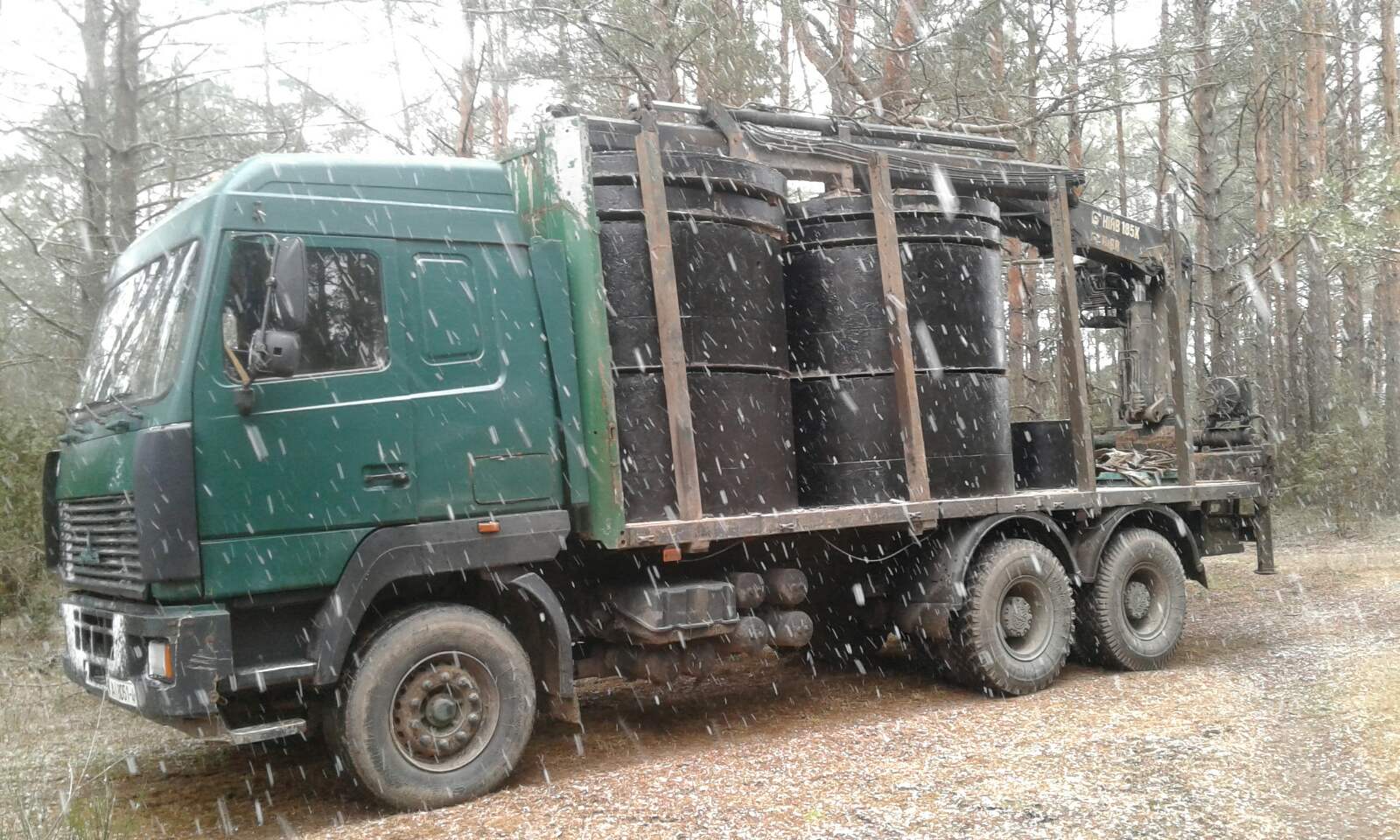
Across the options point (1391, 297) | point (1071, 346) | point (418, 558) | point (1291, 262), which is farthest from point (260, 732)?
point (1291, 262)

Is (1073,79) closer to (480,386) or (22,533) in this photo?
(480,386)

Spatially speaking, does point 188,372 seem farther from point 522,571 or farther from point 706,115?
point 706,115

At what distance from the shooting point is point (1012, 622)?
24.1 feet

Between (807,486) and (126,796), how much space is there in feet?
13.9

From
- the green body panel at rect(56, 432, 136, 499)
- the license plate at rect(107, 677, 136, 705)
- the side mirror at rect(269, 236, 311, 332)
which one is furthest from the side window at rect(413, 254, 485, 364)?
the license plate at rect(107, 677, 136, 705)

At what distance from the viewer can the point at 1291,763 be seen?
17.5 ft

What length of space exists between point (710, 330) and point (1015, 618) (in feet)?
9.97

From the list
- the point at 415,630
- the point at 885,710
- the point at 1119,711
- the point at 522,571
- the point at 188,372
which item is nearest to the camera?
the point at 188,372

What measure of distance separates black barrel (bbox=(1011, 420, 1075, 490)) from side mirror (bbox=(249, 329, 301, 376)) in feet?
17.9

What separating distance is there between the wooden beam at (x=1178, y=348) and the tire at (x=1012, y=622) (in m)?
1.92

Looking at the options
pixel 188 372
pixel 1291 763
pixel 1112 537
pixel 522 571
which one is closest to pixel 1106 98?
pixel 1112 537

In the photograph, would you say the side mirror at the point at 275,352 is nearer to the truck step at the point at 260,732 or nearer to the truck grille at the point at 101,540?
the truck grille at the point at 101,540

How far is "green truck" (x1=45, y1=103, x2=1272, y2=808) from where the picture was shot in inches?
192

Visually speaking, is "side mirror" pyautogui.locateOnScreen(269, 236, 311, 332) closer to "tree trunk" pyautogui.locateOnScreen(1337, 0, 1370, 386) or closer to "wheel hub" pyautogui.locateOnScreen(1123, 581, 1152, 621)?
"wheel hub" pyautogui.locateOnScreen(1123, 581, 1152, 621)
